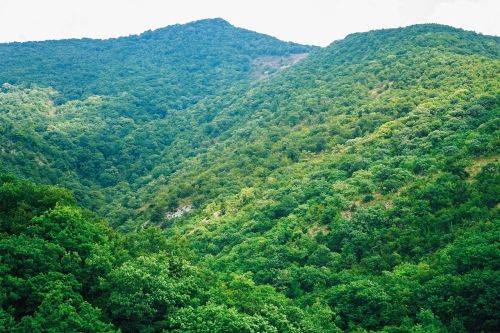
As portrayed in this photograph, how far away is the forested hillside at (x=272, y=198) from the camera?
116 ft

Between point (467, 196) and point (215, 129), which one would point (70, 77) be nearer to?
point (215, 129)

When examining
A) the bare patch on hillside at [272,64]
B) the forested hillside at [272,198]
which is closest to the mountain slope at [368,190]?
the forested hillside at [272,198]

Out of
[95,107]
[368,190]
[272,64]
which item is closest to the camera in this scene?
[368,190]

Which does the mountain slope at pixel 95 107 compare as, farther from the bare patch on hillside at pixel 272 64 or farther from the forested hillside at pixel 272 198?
the bare patch on hillside at pixel 272 64

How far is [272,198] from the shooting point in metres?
74.9

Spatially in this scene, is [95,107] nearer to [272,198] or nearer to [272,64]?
[272,64]

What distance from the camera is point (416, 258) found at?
50875 mm

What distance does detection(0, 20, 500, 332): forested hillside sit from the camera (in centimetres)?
3534

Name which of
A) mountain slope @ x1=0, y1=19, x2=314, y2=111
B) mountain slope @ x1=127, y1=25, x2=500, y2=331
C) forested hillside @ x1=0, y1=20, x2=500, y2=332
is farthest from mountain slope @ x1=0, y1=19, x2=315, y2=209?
mountain slope @ x1=127, y1=25, x2=500, y2=331

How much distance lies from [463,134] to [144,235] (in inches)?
1730

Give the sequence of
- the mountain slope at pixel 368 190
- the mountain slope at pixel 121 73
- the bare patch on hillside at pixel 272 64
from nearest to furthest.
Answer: the mountain slope at pixel 368 190 < the mountain slope at pixel 121 73 < the bare patch on hillside at pixel 272 64

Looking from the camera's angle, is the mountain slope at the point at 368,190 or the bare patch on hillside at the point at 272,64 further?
the bare patch on hillside at the point at 272,64

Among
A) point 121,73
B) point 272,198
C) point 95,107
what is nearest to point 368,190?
point 272,198

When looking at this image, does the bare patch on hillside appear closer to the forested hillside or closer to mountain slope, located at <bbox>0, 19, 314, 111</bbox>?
mountain slope, located at <bbox>0, 19, 314, 111</bbox>
